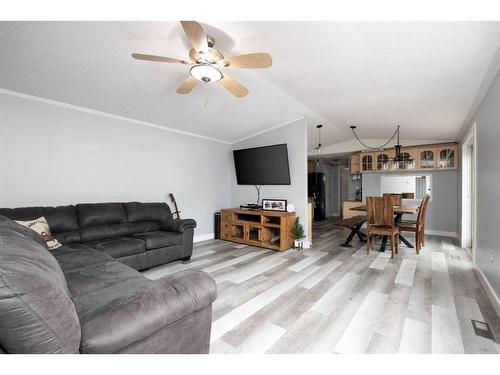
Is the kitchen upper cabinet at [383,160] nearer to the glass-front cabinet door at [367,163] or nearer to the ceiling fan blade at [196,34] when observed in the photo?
the glass-front cabinet door at [367,163]

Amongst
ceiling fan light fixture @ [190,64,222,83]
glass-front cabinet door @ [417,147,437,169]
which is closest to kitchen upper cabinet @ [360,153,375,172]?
glass-front cabinet door @ [417,147,437,169]

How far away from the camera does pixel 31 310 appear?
0.73 metres

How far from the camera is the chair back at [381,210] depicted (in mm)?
3666

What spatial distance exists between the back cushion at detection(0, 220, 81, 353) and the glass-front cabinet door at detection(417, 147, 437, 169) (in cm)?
676

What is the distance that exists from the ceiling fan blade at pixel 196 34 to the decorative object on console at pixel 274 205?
127 inches

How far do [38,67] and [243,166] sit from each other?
3.59 m

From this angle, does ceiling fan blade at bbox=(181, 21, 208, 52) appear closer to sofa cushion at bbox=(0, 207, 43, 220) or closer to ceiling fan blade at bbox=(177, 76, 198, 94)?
ceiling fan blade at bbox=(177, 76, 198, 94)

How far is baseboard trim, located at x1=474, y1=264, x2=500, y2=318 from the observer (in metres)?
2.04

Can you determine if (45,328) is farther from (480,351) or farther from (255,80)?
(255,80)

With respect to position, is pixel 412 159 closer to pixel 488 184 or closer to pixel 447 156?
pixel 447 156

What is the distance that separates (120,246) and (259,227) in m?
2.37

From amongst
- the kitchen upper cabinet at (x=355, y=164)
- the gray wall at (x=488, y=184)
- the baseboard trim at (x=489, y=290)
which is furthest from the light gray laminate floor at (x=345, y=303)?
the kitchen upper cabinet at (x=355, y=164)

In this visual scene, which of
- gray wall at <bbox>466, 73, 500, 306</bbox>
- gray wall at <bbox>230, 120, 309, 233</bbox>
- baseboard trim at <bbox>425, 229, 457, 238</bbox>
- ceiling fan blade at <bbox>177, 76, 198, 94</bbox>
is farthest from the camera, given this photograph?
baseboard trim at <bbox>425, 229, 457, 238</bbox>

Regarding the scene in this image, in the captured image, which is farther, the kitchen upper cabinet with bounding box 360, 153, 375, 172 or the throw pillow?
the kitchen upper cabinet with bounding box 360, 153, 375, 172
